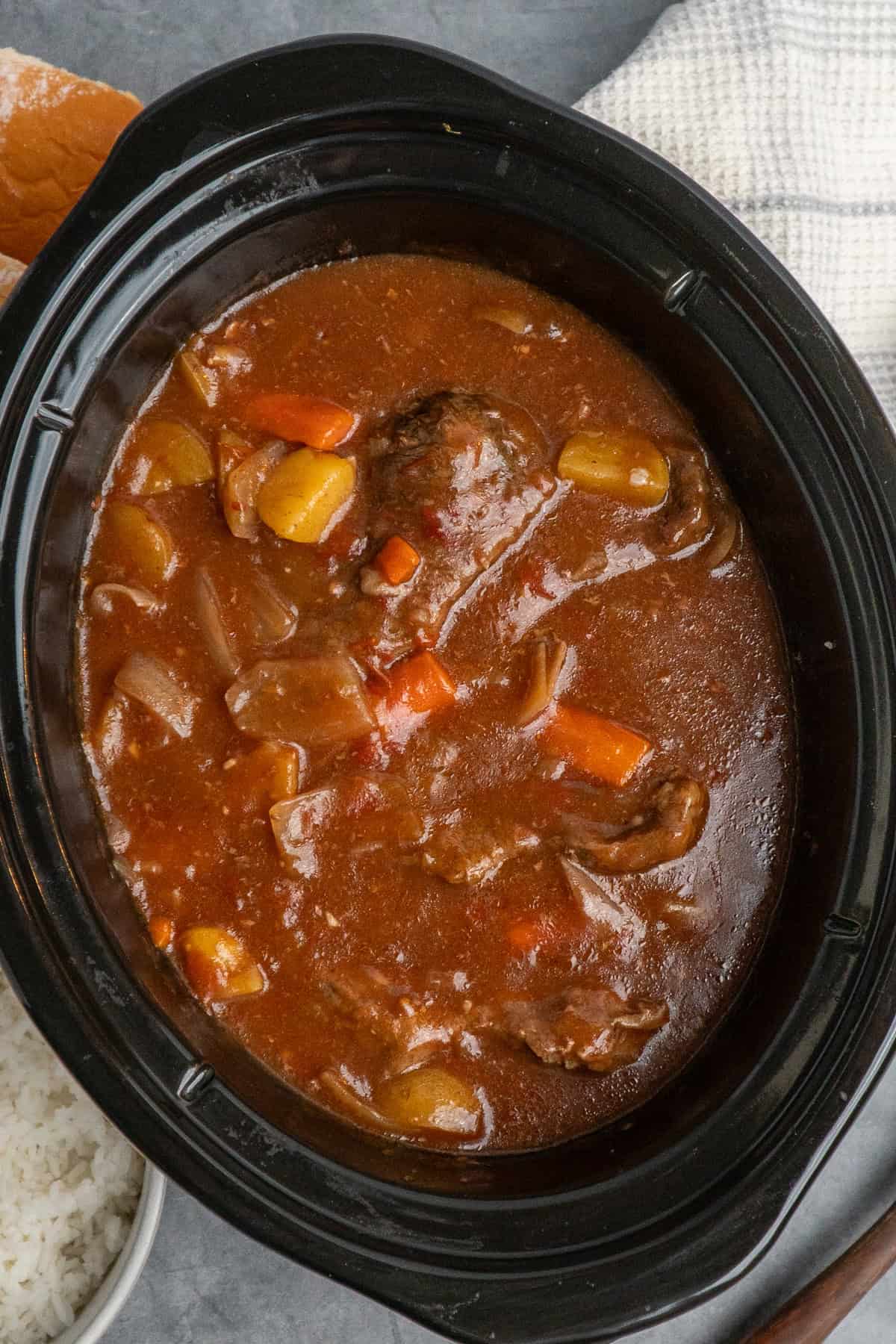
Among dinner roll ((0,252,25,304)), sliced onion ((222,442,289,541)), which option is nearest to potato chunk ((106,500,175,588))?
sliced onion ((222,442,289,541))

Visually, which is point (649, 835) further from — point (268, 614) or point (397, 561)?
point (268, 614)

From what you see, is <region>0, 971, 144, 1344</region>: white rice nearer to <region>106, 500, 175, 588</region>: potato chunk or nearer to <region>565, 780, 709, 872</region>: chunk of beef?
<region>106, 500, 175, 588</region>: potato chunk

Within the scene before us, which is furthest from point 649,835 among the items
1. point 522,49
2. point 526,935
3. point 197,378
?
point 522,49

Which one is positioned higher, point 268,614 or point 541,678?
point 541,678

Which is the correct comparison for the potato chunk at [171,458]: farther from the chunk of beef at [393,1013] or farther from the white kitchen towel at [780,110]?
the white kitchen towel at [780,110]

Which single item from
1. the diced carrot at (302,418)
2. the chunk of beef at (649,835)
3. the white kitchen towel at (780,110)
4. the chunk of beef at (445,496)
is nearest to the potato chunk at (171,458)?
the diced carrot at (302,418)

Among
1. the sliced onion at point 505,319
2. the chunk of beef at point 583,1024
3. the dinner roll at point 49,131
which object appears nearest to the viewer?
the chunk of beef at point 583,1024

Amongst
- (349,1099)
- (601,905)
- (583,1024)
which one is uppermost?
(601,905)
